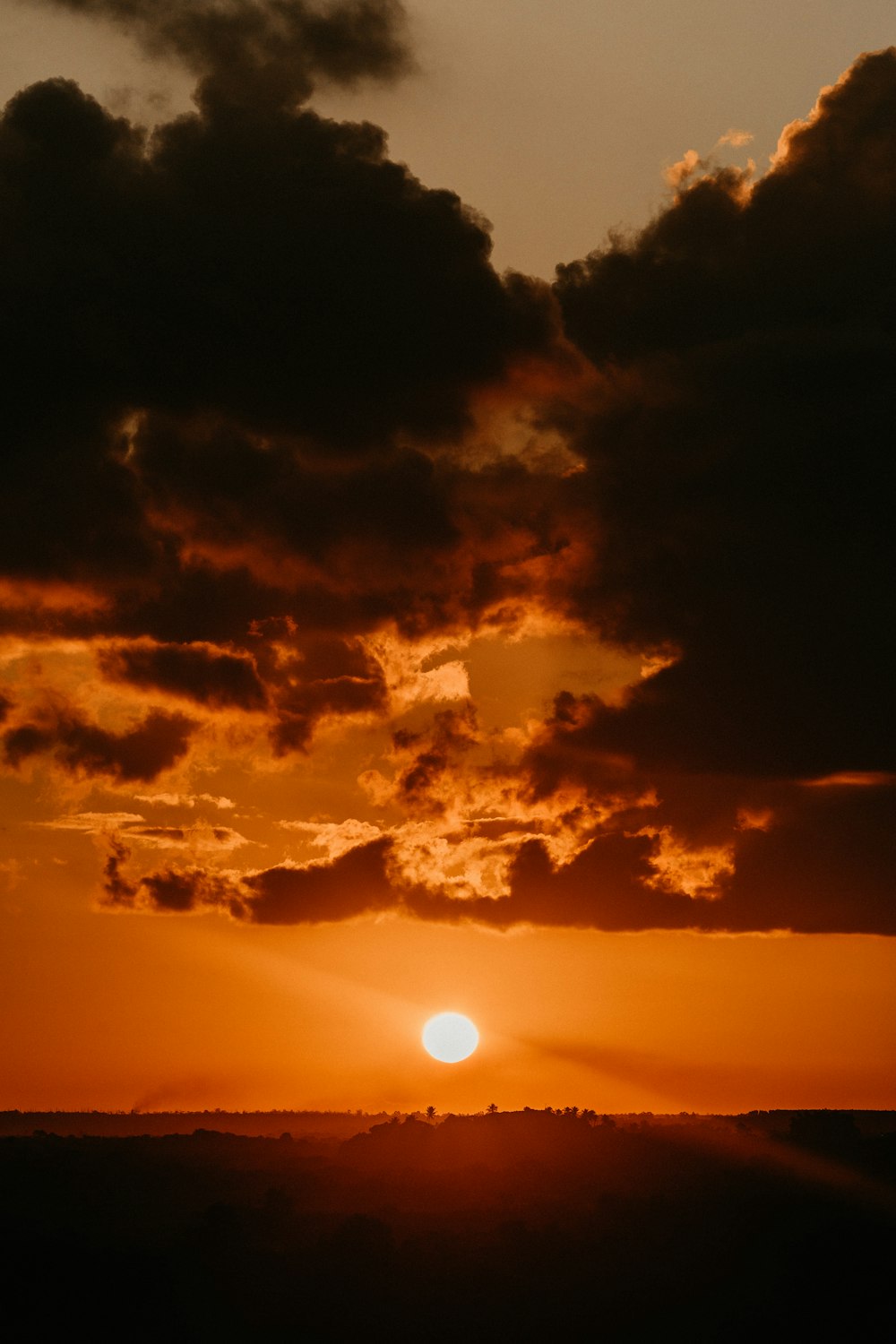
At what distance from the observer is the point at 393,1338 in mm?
A: 165250

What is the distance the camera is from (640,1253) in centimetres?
18612

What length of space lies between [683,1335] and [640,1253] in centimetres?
2405

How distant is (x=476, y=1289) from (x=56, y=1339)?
1732 inches

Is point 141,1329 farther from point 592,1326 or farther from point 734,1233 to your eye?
point 734,1233

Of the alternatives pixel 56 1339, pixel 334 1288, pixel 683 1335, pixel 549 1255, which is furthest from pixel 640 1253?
pixel 56 1339

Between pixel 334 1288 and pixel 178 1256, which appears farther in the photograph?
pixel 178 1256

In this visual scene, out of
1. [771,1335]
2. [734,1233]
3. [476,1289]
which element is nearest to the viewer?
[771,1335]

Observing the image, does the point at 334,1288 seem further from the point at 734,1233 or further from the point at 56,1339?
the point at 734,1233

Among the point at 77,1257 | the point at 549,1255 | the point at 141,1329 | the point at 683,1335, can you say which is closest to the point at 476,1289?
the point at 549,1255

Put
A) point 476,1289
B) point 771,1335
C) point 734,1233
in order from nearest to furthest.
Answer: point 771,1335 → point 476,1289 → point 734,1233

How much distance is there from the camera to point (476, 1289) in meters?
176

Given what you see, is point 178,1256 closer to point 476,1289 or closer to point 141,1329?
point 141,1329

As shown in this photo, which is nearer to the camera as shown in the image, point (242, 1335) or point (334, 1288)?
point (242, 1335)

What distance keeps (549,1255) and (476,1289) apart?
1259 centimetres
